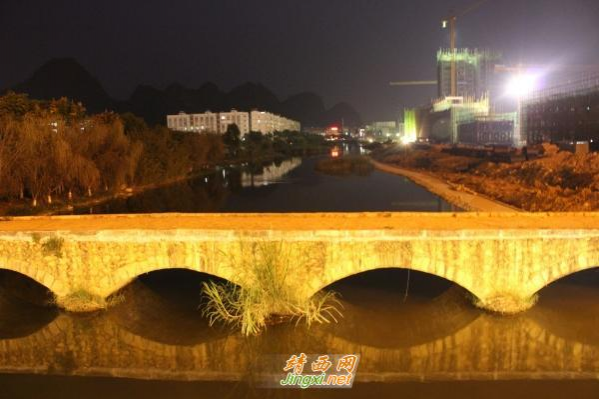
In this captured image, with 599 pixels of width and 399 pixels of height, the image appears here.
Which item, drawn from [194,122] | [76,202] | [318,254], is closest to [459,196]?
[318,254]

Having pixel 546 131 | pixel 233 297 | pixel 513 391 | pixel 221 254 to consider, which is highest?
pixel 546 131

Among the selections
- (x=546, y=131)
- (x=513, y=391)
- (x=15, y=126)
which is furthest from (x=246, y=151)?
(x=513, y=391)

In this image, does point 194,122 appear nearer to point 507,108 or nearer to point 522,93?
point 507,108

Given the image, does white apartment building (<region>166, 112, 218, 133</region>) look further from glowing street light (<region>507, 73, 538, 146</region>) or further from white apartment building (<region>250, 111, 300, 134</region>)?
glowing street light (<region>507, 73, 538, 146</region>)

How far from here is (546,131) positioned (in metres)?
55.2

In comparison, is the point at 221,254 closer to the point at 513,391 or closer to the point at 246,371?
the point at 246,371

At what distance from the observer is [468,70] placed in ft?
437

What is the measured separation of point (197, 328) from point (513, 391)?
25.6 feet

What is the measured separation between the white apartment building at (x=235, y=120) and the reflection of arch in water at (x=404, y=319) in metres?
129

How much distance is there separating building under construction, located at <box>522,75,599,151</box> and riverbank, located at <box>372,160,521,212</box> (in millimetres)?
12229

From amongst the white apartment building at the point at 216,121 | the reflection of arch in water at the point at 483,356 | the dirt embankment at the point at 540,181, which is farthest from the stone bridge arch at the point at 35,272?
the white apartment building at the point at 216,121

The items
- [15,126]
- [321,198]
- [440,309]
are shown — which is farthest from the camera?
[321,198]

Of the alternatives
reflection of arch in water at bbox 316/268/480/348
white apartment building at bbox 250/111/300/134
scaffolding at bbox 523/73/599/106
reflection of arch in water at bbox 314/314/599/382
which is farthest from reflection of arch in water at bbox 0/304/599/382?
white apartment building at bbox 250/111/300/134

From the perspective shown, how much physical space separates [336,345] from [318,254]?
2.26 m
